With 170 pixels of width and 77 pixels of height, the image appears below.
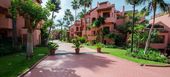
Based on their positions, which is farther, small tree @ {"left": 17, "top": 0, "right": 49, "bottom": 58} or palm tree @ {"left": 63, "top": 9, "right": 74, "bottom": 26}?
palm tree @ {"left": 63, "top": 9, "right": 74, "bottom": 26}

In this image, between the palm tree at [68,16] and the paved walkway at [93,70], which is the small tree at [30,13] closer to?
the paved walkway at [93,70]

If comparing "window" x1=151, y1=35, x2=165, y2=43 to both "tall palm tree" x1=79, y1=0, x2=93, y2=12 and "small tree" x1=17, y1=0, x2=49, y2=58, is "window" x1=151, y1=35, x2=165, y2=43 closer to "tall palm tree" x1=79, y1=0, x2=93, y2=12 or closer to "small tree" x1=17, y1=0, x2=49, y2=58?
"small tree" x1=17, y1=0, x2=49, y2=58

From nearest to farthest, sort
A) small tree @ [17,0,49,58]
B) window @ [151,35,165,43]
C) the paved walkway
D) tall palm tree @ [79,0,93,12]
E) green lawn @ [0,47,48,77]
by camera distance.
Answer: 1. green lawn @ [0,47,48,77]
2. the paved walkway
3. small tree @ [17,0,49,58]
4. window @ [151,35,165,43]
5. tall palm tree @ [79,0,93,12]

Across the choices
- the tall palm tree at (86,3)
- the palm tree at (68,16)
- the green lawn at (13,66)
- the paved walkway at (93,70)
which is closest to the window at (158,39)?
the paved walkway at (93,70)

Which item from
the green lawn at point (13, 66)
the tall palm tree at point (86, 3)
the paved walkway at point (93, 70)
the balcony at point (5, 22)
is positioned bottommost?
the paved walkway at point (93, 70)

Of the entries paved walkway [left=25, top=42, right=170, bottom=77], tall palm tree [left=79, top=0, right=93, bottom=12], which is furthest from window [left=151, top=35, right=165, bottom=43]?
tall palm tree [left=79, top=0, right=93, bottom=12]

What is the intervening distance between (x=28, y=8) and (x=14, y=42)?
9430 mm

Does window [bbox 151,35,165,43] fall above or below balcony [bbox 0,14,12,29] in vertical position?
below

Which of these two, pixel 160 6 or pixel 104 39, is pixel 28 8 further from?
pixel 104 39

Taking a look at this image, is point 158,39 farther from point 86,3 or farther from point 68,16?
point 68,16

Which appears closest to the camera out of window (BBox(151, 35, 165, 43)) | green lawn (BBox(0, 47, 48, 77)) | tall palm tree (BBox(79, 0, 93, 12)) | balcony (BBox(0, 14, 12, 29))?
green lawn (BBox(0, 47, 48, 77))

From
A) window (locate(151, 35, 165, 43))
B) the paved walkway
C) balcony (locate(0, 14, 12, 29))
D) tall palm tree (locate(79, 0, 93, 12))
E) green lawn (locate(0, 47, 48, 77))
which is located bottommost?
the paved walkway

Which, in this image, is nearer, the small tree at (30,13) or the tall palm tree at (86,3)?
the small tree at (30,13)

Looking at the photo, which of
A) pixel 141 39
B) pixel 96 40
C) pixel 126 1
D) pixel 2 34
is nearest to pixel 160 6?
pixel 126 1
